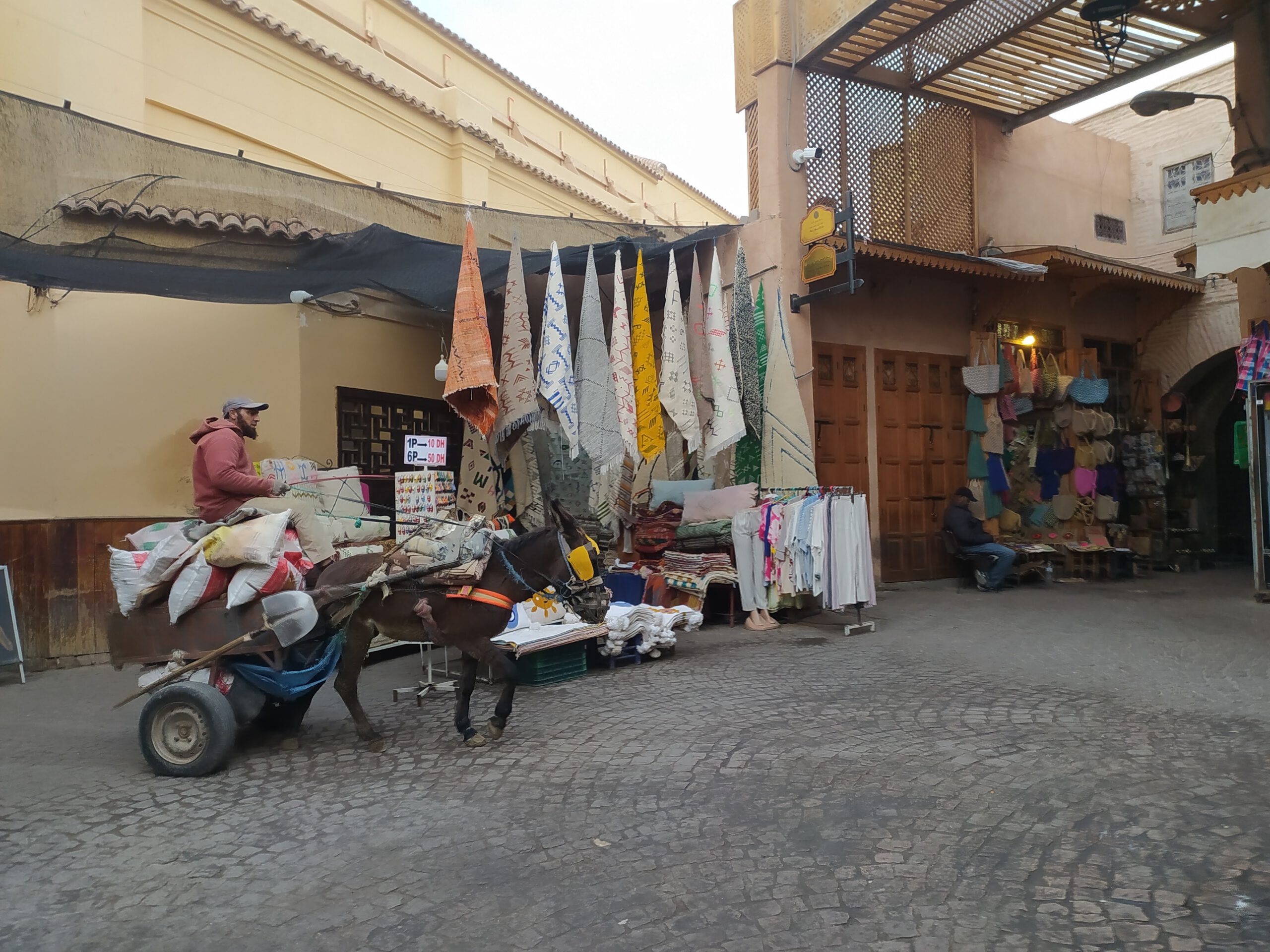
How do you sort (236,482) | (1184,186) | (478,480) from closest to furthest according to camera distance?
1. (236,482)
2. (478,480)
3. (1184,186)

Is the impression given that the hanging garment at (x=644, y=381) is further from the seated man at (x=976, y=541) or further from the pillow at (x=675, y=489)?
the seated man at (x=976, y=541)

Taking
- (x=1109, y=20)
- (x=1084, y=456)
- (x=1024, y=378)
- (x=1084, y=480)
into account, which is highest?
(x=1109, y=20)

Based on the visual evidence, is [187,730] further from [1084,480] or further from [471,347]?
[1084,480]

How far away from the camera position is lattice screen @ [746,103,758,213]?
32.7ft

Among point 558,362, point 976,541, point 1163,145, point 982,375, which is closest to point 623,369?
point 558,362

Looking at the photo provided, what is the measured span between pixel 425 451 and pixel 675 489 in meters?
2.70

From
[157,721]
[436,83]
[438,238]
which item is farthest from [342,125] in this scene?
[157,721]

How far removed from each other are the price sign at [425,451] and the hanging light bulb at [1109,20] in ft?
25.4

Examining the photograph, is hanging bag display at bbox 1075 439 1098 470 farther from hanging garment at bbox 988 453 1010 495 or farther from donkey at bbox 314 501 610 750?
donkey at bbox 314 501 610 750

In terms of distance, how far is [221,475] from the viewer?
502 cm

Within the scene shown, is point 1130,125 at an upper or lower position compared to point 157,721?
upper

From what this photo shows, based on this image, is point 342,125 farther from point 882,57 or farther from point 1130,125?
point 1130,125

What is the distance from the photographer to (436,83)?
47.4 ft

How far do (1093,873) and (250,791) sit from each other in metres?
3.78
